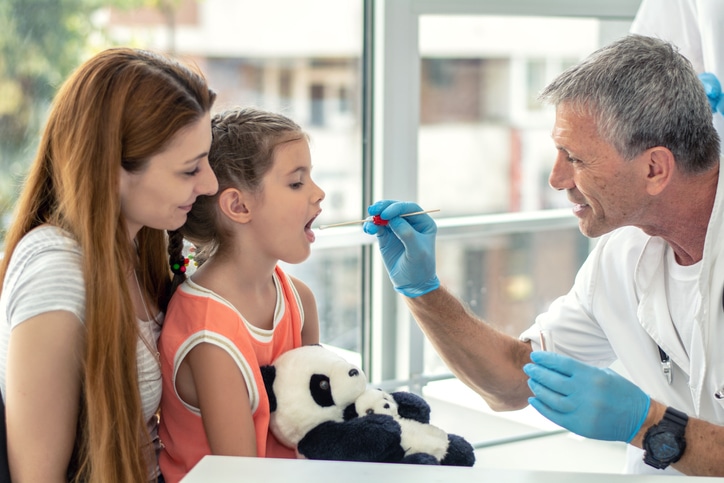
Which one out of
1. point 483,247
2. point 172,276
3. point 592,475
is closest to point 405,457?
point 592,475

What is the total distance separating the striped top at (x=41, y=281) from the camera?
4.06 feet

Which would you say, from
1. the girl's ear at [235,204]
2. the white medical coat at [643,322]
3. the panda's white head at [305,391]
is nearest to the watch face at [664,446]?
the white medical coat at [643,322]

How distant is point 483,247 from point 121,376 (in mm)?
1790

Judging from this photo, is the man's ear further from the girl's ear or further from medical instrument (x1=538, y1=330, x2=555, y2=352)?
the girl's ear

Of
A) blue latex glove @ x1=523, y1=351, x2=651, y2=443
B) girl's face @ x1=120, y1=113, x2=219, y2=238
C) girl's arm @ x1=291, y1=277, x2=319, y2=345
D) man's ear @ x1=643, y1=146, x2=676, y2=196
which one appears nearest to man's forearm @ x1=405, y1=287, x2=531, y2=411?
girl's arm @ x1=291, y1=277, x2=319, y2=345

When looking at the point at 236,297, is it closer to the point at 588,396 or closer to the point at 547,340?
the point at 588,396

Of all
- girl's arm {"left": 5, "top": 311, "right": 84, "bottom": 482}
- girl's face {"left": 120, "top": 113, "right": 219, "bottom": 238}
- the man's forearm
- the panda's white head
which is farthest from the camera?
the man's forearm

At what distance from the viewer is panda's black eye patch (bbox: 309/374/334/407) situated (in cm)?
144

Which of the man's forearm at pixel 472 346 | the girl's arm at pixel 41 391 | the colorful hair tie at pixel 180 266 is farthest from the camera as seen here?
the man's forearm at pixel 472 346

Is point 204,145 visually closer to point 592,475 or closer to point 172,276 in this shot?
point 172,276

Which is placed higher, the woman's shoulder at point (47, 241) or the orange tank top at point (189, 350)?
the woman's shoulder at point (47, 241)

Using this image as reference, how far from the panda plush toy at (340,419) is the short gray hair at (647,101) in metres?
0.70

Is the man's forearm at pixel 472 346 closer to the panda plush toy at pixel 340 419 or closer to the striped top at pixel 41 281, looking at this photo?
the panda plush toy at pixel 340 419

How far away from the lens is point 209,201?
1521 millimetres
